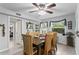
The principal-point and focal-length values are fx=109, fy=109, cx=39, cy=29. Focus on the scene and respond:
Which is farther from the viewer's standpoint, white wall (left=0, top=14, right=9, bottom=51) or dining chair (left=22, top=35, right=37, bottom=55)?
white wall (left=0, top=14, right=9, bottom=51)

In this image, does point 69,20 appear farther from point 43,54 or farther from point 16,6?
point 16,6

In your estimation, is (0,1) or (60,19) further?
(60,19)

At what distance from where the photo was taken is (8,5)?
1854 mm

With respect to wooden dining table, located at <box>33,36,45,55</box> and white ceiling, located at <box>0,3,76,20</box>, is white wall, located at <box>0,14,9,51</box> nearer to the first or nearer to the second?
white ceiling, located at <box>0,3,76,20</box>

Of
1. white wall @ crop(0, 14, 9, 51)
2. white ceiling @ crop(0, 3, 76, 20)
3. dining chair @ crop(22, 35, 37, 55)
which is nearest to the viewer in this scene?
white ceiling @ crop(0, 3, 76, 20)

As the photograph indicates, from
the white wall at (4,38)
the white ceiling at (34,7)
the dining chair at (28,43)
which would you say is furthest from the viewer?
the white wall at (4,38)

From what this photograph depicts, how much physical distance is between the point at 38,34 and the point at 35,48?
262mm

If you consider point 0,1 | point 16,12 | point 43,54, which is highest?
point 0,1

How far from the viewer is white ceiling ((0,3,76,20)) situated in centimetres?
183

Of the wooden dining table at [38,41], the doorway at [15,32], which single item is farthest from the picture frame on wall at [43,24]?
the doorway at [15,32]

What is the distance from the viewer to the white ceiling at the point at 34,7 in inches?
71.9

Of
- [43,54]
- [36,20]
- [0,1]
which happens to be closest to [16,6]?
[0,1]

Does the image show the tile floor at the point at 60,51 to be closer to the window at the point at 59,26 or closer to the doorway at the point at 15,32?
the doorway at the point at 15,32

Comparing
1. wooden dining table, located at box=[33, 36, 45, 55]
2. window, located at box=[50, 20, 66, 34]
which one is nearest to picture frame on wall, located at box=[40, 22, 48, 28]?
window, located at box=[50, 20, 66, 34]
